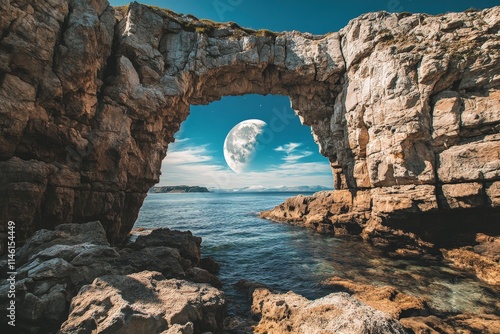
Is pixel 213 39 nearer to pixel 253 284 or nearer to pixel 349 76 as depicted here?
pixel 349 76

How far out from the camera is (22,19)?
15.3m

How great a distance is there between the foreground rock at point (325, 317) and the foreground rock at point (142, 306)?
249 cm

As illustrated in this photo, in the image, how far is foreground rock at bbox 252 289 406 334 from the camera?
773cm

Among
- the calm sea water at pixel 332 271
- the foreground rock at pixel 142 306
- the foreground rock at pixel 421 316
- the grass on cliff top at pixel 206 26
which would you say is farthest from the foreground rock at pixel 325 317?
the grass on cliff top at pixel 206 26

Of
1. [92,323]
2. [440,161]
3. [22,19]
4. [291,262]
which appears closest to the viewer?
[92,323]

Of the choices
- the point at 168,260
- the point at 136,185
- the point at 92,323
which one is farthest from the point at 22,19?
the point at 92,323

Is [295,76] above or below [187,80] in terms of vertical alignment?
above

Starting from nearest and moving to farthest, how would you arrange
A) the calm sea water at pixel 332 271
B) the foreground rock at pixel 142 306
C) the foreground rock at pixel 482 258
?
the foreground rock at pixel 142 306 → the calm sea water at pixel 332 271 → the foreground rock at pixel 482 258

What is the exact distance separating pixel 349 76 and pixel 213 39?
18.9 metres

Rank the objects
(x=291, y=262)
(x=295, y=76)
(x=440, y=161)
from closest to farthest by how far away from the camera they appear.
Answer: (x=440, y=161)
(x=291, y=262)
(x=295, y=76)

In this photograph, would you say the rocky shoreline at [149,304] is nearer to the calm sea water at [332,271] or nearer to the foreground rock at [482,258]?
the calm sea water at [332,271]

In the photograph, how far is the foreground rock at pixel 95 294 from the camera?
25.2 feet

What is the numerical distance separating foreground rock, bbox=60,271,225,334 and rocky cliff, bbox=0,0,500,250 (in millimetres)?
10942

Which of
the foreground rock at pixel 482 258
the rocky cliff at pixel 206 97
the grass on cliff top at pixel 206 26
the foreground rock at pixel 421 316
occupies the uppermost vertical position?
the grass on cliff top at pixel 206 26
